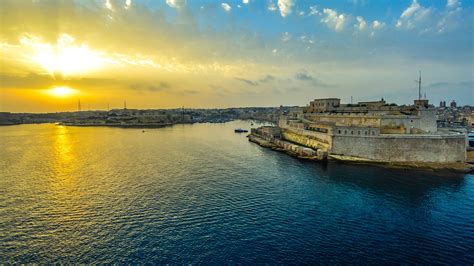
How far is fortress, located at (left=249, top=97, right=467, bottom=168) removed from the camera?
118ft

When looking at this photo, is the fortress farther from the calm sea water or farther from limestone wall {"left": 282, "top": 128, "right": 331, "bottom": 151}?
the calm sea water

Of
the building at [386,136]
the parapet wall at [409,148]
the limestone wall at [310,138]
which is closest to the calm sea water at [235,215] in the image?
the parapet wall at [409,148]

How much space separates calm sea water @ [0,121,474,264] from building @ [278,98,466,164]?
4.23m

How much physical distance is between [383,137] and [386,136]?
15.3 inches

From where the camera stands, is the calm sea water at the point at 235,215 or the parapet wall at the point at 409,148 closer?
the calm sea water at the point at 235,215

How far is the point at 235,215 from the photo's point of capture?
20.5 metres

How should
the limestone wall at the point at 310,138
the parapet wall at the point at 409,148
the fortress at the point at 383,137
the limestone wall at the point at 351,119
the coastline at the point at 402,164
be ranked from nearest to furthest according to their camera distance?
1. the coastline at the point at 402,164
2. the parapet wall at the point at 409,148
3. the fortress at the point at 383,137
4. the limestone wall at the point at 310,138
5. the limestone wall at the point at 351,119

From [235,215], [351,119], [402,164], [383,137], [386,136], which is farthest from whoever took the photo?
[351,119]

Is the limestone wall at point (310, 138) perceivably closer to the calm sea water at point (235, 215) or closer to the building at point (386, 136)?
the building at point (386, 136)

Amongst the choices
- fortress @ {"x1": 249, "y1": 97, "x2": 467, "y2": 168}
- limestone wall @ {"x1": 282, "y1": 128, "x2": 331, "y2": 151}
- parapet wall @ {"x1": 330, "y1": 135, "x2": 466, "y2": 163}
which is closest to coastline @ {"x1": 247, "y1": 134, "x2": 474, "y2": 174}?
fortress @ {"x1": 249, "y1": 97, "x2": 467, "y2": 168}

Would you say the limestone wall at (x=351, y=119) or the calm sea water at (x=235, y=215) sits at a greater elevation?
the limestone wall at (x=351, y=119)

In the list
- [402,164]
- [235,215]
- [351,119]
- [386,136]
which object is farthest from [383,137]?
[235,215]

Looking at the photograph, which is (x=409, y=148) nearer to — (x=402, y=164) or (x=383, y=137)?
(x=402, y=164)

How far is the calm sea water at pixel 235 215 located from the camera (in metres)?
15.6
